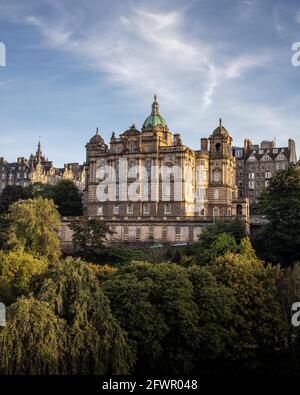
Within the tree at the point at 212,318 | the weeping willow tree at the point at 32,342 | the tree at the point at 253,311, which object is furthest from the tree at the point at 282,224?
the weeping willow tree at the point at 32,342

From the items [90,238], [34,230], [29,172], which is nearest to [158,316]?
[34,230]

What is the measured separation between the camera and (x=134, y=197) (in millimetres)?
70875

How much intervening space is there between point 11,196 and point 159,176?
921 inches

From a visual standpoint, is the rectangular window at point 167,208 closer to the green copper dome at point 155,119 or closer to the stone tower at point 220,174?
the stone tower at point 220,174

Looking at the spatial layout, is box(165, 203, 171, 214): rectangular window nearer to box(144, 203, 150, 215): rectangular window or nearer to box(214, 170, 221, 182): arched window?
box(144, 203, 150, 215): rectangular window

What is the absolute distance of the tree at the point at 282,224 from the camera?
50781 millimetres

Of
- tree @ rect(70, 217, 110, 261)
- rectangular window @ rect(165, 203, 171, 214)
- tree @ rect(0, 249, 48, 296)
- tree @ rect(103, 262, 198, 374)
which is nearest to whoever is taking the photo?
tree @ rect(103, 262, 198, 374)

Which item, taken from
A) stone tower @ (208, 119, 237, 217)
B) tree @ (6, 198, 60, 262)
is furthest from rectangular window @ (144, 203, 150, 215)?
tree @ (6, 198, 60, 262)

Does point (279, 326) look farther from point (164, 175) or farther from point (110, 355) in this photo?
point (164, 175)

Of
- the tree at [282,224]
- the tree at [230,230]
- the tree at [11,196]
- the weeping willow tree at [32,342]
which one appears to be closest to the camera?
the weeping willow tree at [32,342]

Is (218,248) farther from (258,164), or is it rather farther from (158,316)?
(258,164)

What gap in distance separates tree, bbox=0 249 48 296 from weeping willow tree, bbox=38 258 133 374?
34.5ft

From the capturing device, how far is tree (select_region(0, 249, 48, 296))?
Answer: 38156 millimetres

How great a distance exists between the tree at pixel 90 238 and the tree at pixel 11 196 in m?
26.9
